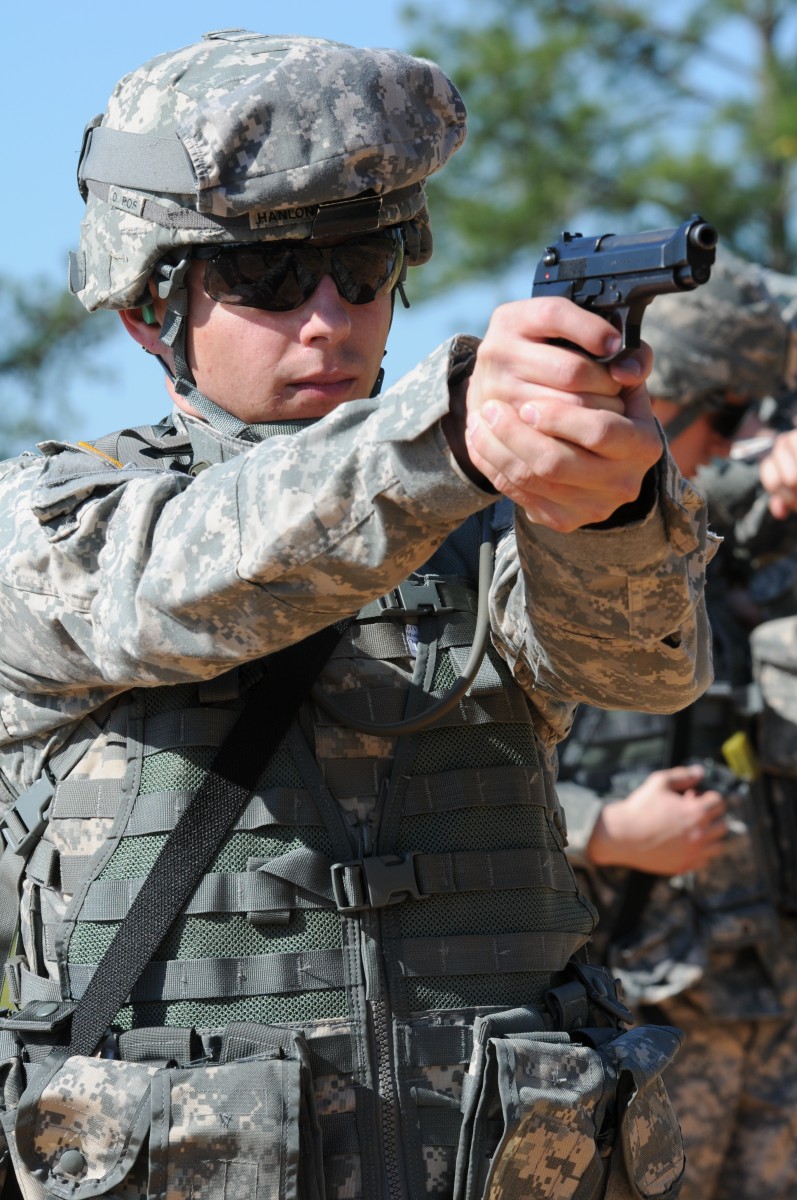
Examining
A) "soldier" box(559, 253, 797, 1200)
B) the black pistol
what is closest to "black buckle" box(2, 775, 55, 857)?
the black pistol

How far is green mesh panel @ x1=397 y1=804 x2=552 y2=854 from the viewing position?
2906 mm

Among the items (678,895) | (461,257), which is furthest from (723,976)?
(461,257)

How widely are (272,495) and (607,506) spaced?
45 centimetres

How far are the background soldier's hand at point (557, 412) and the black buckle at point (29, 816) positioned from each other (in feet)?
3.74

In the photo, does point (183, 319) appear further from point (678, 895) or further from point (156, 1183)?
point (678, 895)

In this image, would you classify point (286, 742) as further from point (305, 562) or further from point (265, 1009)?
point (305, 562)

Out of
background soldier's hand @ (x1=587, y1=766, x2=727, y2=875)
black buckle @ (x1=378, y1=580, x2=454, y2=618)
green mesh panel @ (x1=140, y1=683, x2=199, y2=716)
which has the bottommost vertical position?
background soldier's hand @ (x1=587, y1=766, x2=727, y2=875)

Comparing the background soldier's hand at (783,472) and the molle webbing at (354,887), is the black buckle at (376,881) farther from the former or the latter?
the background soldier's hand at (783,472)

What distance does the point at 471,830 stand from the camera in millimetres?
2934

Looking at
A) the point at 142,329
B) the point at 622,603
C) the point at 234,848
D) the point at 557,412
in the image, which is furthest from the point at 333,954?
the point at 142,329

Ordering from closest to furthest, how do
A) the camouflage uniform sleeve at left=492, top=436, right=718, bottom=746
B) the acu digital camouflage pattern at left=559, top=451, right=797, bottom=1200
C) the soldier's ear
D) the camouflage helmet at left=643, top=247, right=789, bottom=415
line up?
the camouflage uniform sleeve at left=492, top=436, right=718, bottom=746
the soldier's ear
the acu digital camouflage pattern at left=559, top=451, right=797, bottom=1200
the camouflage helmet at left=643, top=247, right=789, bottom=415

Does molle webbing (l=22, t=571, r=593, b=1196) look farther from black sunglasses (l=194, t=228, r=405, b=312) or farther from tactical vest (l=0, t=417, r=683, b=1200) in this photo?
black sunglasses (l=194, t=228, r=405, b=312)

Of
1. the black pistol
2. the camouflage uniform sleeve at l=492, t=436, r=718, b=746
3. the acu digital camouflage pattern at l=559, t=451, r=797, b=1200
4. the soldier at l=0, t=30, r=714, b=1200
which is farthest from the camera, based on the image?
the acu digital camouflage pattern at l=559, t=451, r=797, b=1200

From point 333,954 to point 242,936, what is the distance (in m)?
0.15
